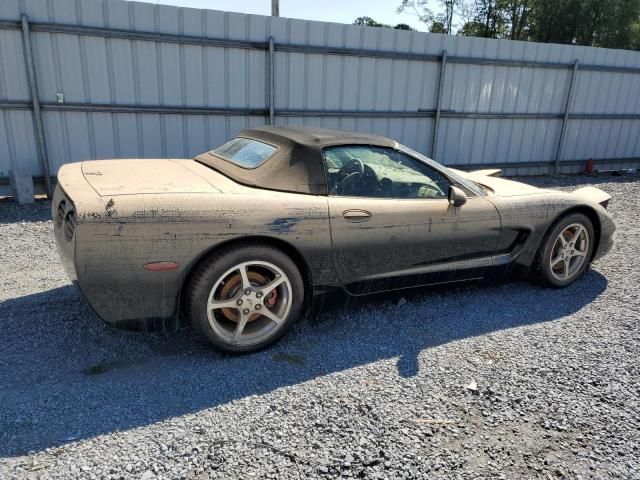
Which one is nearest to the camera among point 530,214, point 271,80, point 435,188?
point 435,188

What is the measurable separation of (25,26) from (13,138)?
Answer: 1406 millimetres

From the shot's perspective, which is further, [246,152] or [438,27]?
[438,27]

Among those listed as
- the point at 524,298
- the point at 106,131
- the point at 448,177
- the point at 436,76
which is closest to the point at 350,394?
the point at 448,177

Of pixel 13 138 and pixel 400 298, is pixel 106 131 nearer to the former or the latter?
pixel 13 138

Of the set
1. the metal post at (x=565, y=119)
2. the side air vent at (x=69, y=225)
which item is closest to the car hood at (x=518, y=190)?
the side air vent at (x=69, y=225)

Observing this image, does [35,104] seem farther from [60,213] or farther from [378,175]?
[378,175]

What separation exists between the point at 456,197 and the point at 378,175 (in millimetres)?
582

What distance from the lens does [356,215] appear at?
3.19 meters

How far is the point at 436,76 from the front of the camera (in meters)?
8.81

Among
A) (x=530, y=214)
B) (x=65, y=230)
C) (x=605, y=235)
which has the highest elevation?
(x=65, y=230)

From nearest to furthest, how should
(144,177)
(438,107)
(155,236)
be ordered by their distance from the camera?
1. (155,236)
2. (144,177)
3. (438,107)

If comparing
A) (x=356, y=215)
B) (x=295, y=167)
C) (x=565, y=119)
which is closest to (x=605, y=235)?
(x=356, y=215)

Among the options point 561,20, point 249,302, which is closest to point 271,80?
point 249,302

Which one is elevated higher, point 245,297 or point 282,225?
point 282,225
